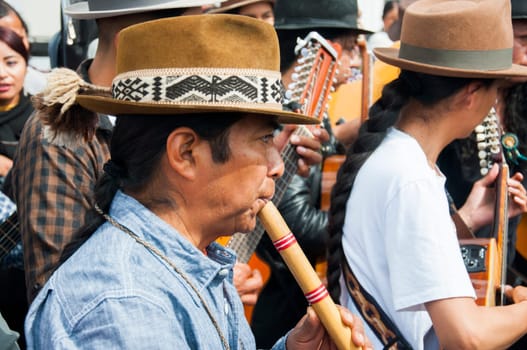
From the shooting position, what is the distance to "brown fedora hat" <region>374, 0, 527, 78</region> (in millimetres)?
2924

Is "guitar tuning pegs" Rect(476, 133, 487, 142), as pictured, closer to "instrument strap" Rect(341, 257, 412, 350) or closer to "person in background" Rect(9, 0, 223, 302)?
"instrument strap" Rect(341, 257, 412, 350)

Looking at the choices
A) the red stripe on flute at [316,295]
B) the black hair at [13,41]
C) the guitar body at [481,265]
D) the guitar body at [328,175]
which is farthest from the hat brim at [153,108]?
the black hair at [13,41]

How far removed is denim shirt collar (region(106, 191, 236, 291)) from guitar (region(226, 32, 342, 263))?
167 cm

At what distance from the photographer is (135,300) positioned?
1742 millimetres

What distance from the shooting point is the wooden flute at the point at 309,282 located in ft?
7.19

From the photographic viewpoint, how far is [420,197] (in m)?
2.69

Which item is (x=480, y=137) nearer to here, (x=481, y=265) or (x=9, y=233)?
(x=481, y=265)

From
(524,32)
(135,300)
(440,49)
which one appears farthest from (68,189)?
(524,32)

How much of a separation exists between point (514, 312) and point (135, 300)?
1.50m

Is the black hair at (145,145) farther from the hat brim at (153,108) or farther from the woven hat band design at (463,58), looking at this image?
the woven hat band design at (463,58)

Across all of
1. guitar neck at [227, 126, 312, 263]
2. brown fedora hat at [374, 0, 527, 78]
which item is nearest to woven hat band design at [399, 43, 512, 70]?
brown fedora hat at [374, 0, 527, 78]

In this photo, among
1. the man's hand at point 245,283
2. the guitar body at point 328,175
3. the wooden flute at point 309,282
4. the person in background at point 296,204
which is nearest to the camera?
the wooden flute at point 309,282

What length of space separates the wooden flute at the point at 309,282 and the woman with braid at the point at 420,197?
50 cm

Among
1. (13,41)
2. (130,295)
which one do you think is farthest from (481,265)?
(13,41)
